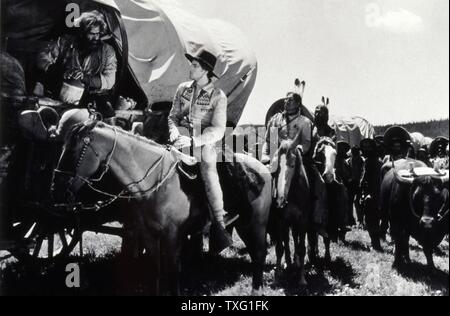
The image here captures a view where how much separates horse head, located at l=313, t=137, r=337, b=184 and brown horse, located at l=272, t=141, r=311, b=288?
51 centimetres

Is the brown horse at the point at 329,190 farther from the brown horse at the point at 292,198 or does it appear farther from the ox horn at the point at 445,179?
Result: the ox horn at the point at 445,179

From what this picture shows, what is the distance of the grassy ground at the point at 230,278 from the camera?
18.1 feet

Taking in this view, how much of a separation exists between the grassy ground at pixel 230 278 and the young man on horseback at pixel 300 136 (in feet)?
2.77

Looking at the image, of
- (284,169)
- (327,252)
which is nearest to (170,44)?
(284,169)

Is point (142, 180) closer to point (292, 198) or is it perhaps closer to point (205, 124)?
point (205, 124)

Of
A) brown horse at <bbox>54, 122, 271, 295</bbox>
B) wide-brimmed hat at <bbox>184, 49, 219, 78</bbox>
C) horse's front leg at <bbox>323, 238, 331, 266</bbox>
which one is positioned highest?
wide-brimmed hat at <bbox>184, 49, 219, 78</bbox>

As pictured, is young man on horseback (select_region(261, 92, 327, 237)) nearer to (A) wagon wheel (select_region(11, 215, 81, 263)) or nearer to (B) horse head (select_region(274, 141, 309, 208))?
(B) horse head (select_region(274, 141, 309, 208))

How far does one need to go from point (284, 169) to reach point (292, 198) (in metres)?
0.55

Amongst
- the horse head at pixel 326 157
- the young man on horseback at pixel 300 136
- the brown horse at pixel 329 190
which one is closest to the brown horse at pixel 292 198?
→ the young man on horseback at pixel 300 136

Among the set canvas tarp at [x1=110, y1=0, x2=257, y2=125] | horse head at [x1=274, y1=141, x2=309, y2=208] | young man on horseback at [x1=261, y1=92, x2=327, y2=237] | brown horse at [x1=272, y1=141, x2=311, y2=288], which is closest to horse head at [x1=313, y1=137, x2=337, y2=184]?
young man on horseback at [x1=261, y1=92, x2=327, y2=237]

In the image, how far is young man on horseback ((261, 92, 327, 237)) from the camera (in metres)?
6.18

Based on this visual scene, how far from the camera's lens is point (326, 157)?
6.53 meters

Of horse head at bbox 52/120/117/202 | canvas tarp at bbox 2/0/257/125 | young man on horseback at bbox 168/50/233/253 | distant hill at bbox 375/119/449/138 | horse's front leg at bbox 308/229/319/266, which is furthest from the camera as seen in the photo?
distant hill at bbox 375/119/449/138

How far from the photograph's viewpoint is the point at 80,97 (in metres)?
5.51
